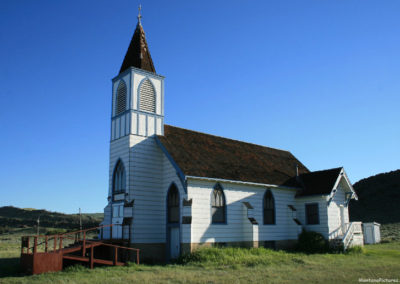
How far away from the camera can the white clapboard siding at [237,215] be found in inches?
893

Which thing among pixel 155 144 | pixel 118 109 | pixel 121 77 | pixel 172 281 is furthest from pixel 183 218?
pixel 121 77

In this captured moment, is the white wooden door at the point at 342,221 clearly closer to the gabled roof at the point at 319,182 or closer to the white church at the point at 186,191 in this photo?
the white church at the point at 186,191

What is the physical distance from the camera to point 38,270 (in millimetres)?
18031

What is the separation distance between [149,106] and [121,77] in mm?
2781

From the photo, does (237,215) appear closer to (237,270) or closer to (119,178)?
(237,270)

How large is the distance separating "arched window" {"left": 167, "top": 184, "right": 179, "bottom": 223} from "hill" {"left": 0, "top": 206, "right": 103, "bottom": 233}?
4551 centimetres

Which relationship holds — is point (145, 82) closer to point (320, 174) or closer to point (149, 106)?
point (149, 106)

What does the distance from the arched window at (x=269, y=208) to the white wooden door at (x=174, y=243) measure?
21.8 feet

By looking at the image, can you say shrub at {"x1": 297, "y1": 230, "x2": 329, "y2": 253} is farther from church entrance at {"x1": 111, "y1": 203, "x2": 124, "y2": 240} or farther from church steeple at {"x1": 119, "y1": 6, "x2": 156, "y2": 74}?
church steeple at {"x1": 119, "y1": 6, "x2": 156, "y2": 74}

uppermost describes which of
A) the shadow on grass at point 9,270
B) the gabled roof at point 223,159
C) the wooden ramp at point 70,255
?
the gabled roof at point 223,159

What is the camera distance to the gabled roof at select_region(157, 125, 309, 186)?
2398 cm

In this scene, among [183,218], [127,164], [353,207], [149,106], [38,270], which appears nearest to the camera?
[38,270]

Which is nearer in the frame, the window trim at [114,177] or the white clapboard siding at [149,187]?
the white clapboard siding at [149,187]

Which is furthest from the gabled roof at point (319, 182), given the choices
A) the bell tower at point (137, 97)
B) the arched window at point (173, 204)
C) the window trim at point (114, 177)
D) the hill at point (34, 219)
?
the hill at point (34, 219)
